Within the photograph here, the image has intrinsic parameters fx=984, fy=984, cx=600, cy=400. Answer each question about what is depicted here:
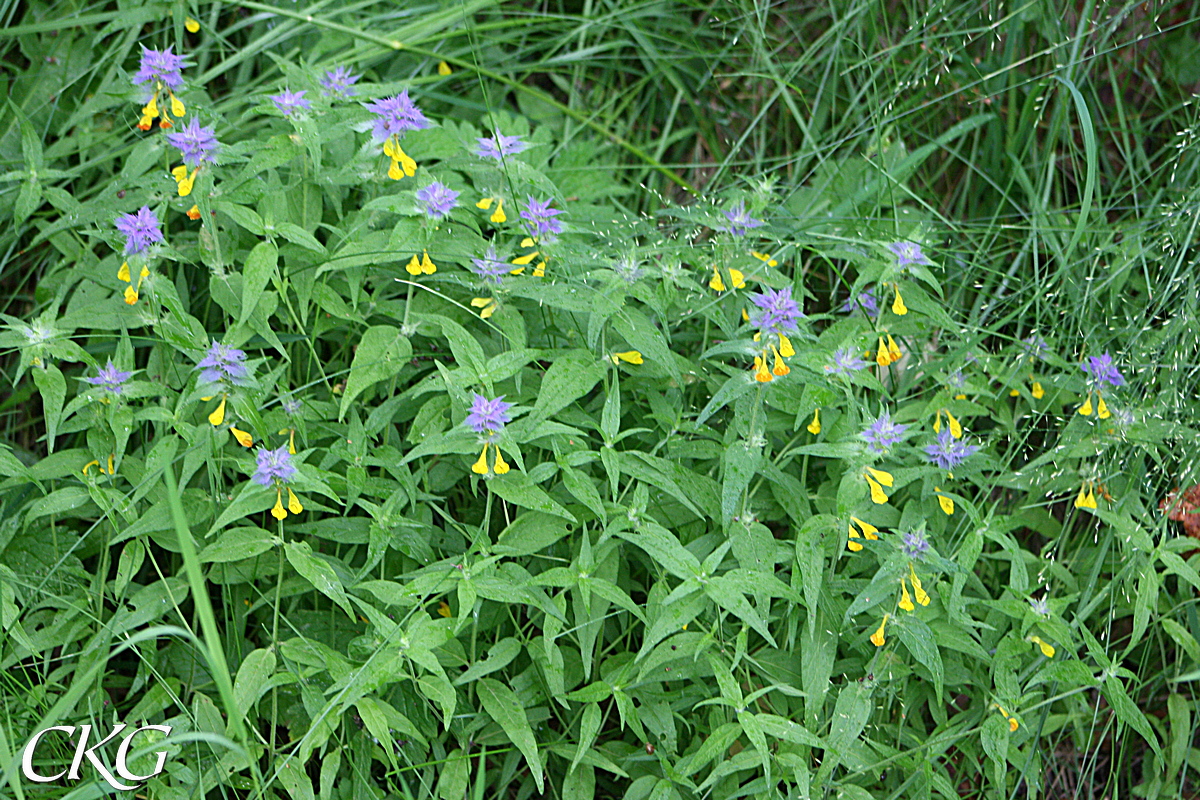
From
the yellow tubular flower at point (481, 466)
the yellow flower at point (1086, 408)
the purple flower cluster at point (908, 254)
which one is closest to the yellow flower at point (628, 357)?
the yellow tubular flower at point (481, 466)

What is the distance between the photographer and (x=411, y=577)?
1.79m

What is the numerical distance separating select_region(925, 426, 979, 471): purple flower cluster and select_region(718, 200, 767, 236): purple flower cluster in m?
0.56

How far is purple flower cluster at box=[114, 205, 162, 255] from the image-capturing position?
1802 millimetres

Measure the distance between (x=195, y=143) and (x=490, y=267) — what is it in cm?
61

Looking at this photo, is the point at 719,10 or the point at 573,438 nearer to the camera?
the point at 573,438

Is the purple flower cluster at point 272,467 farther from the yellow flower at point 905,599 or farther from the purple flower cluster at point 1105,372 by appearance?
the purple flower cluster at point 1105,372

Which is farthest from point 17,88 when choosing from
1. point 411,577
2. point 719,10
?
point 719,10

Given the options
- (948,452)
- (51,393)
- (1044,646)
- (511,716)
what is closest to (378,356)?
(51,393)

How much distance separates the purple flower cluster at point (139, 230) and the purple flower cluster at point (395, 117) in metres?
0.45

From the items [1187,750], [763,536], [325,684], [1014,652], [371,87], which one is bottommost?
[1187,750]

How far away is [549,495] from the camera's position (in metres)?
1.84

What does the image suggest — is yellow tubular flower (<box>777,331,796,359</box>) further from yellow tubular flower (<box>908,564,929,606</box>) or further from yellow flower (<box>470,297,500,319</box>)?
yellow flower (<box>470,297,500,319</box>)

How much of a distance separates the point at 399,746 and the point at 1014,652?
45.1 inches

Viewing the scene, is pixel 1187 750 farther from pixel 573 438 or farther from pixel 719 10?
pixel 719 10
